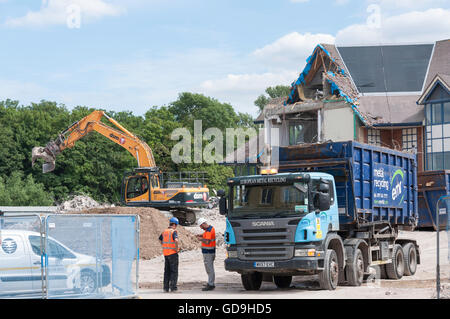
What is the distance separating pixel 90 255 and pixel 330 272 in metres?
5.73

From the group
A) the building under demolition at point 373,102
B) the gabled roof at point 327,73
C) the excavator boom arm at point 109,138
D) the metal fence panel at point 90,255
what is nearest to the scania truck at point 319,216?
the metal fence panel at point 90,255

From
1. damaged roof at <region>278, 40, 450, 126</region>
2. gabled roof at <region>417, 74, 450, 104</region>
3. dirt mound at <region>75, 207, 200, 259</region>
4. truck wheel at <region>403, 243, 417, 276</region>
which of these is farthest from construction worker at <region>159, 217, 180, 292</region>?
gabled roof at <region>417, 74, 450, 104</region>

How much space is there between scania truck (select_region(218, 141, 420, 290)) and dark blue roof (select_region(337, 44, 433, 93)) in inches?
771

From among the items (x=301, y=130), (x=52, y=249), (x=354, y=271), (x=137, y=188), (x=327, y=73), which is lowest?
(x=354, y=271)

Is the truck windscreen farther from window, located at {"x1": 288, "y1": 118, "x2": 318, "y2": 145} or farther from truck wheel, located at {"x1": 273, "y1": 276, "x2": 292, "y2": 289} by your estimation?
window, located at {"x1": 288, "y1": 118, "x2": 318, "y2": 145}

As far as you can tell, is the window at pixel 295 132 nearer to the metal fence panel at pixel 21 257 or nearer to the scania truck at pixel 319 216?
the scania truck at pixel 319 216

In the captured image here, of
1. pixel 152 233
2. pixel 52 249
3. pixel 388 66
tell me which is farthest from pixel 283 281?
pixel 388 66

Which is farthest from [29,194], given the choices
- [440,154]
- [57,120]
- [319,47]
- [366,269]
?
[366,269]

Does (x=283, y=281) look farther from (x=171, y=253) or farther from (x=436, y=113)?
(x=436, y=113)

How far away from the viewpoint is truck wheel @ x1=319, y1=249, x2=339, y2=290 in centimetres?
1496

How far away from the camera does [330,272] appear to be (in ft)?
49.7

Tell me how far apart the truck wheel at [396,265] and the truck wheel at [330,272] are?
4.09 metres

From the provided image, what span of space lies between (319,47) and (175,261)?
79.9 feet

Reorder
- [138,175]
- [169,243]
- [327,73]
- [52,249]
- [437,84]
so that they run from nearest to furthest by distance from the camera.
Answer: [52,249] → [169,243] → [138,175] → [437,84] → [327,73]
